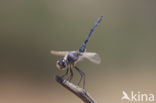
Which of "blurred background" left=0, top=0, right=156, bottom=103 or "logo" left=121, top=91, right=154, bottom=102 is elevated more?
"blurred background" left=0, top=0, right=156, bottom=103

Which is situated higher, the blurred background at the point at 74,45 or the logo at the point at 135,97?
the blurred background at the point at 74,45

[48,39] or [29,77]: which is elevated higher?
[48,39]

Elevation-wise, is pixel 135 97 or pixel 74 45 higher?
pixel 74 45

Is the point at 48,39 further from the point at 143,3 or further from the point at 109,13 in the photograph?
the point at 143,3

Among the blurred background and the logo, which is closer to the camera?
the blurred background

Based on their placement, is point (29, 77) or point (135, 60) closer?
point (29, 77)

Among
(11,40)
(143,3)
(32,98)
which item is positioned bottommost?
(32,98)

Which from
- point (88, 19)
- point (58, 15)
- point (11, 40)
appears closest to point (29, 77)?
point (11, 40)
